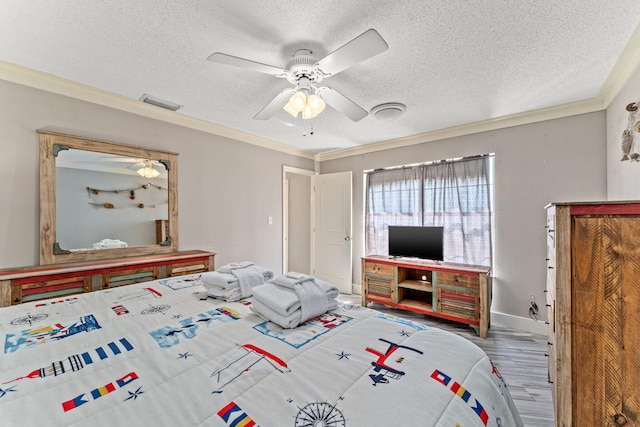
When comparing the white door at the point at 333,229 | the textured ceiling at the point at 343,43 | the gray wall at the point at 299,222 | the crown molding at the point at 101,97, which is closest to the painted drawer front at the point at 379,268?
the white door at the point at 333,229

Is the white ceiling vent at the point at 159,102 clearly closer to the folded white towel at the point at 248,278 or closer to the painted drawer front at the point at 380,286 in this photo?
the folded white towel at the point at 248,278

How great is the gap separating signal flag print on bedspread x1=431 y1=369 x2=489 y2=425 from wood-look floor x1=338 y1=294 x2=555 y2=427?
1386mm

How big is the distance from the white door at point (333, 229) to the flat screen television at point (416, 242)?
87 cm

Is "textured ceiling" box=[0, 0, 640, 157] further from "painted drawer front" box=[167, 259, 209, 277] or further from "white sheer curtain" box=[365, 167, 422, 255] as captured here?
"painted drawer front" box=[167, 259, 209, 277]

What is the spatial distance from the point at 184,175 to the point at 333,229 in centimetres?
247

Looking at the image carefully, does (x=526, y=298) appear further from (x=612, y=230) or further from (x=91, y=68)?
(x=91, y=68)

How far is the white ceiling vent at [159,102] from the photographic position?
256 centimetres

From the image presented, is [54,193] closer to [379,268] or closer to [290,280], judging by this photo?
[290,280]

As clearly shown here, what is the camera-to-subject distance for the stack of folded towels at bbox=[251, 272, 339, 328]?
1290 mm

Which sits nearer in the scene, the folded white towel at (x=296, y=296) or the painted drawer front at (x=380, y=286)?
the folded white towel at (x=296, y=296)

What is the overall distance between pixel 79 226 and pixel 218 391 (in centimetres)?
254

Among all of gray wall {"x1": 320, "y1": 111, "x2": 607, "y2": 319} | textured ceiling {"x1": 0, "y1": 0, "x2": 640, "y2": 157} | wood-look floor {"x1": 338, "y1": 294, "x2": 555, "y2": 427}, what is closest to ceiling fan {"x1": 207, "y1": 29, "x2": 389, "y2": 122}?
textured ceiling {"x1": 0, "y1": 0, "x2": 640, "y2": 157}

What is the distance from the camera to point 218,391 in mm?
802

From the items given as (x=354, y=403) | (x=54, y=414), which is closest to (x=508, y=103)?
(x=354, y=403)
